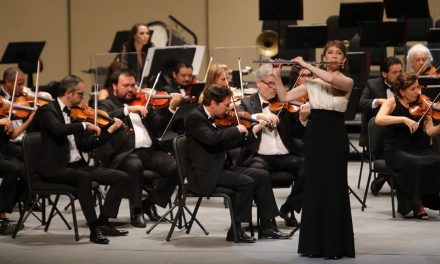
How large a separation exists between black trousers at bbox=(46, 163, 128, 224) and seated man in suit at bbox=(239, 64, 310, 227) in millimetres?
940

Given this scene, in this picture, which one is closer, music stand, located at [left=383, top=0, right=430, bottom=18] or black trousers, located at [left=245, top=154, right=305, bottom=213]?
black trousers, located at [left=245, top=154, right=305, bottom=213]

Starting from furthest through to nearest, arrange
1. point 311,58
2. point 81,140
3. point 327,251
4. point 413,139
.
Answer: point 311,58, point 413,139, point 81,140, point 327,251

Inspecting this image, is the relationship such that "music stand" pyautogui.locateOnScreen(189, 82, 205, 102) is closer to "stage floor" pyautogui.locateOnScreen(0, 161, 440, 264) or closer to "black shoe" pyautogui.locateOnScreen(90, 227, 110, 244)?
"stage floor" pyautogui.locateOnScreen(0, 161, 440, 264)

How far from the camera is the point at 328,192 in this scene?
559 cm

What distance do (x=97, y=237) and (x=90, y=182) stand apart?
38 centimetres

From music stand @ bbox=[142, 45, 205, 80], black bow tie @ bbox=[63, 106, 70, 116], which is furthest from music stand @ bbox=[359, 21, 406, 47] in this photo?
black bow tie @ bbox=[63, 106, 70, 116]

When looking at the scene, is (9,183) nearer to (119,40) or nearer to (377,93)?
(377,93)

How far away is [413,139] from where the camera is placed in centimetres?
717

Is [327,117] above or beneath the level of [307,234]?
above

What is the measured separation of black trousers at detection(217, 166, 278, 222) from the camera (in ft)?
20.2

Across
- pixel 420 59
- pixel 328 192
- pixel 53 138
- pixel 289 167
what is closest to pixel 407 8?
pixel 420 59

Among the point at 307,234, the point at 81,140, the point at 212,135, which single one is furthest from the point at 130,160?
the point at 307,234

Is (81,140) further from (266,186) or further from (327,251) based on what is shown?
(327,251)

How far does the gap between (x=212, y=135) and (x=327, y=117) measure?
884 millimetres
